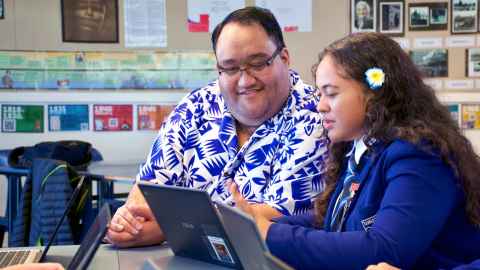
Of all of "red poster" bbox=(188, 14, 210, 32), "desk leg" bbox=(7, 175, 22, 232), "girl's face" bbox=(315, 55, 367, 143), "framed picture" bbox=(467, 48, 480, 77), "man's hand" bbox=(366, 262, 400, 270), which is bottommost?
"desk leg" bbox=(7, 175, 22, 232)

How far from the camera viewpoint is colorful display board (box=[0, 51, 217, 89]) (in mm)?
3443

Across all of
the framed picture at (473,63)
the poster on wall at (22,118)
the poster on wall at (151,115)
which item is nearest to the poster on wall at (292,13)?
the poster on wall at (151,115)

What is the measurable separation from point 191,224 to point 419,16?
313cm

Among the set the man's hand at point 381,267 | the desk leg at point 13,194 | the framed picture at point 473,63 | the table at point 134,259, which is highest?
the framed picture at point 473,63

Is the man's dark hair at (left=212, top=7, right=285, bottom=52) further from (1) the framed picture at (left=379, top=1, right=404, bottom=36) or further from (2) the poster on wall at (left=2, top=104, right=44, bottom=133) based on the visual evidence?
(1) the framed picture at (left=379, top=1, right=404, bottom=36)

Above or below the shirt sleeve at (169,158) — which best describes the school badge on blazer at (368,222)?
below

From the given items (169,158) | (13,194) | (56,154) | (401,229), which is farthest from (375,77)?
(13,194)

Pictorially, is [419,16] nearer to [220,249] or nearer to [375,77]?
[375,77]

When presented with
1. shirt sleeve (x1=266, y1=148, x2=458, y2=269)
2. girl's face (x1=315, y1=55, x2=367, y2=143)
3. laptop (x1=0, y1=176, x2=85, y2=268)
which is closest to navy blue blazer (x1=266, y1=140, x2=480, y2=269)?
shirt sleeve (x1=266, y1=148, x2=458, y2=269)

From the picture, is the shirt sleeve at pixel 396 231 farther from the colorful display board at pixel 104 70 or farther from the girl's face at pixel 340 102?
the colorful display board at pixel 104 70

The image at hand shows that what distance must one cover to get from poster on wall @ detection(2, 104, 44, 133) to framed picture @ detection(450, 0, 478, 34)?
2788 mm

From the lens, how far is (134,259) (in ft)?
4.08

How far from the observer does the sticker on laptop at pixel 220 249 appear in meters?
1.02

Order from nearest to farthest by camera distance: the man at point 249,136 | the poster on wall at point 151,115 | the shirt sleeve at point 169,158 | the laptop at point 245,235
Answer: the laptop at point 245,235, the man at point 249,136, the shirt sleeve at point 169,158, the poster on wall at point 151,115
